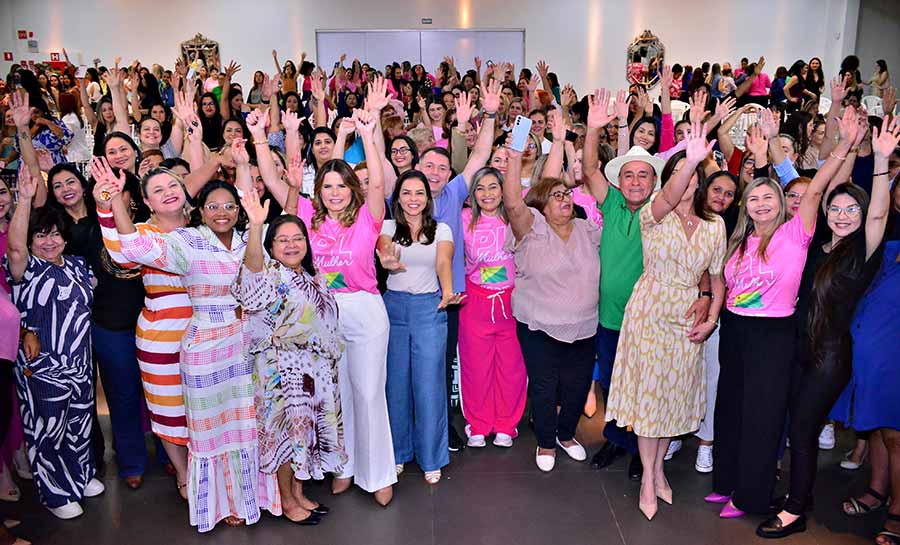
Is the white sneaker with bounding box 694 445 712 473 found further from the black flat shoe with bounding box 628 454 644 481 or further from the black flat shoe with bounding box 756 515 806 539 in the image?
the black flat shoe with bounding box 756 515 806 539

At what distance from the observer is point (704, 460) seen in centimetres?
387

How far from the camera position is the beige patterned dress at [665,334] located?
3.33 metres

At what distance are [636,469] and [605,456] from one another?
190 mm

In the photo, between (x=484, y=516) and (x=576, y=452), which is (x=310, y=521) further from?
(x=576, y=452)

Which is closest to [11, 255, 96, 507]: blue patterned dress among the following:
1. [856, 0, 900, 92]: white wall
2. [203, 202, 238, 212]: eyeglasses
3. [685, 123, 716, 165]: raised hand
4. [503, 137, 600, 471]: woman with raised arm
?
[203, 202, 238, 212]: eyeglasses

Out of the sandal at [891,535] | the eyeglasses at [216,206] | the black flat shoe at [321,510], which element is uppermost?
the eyeglasses at [216,206]

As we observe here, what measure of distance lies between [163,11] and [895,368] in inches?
626

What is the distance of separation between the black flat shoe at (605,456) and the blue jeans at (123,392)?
2.44 meters

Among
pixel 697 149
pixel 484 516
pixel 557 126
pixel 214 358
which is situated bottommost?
pixel 484 516

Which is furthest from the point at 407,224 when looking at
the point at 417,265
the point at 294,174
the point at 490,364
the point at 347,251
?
the point at 490,364

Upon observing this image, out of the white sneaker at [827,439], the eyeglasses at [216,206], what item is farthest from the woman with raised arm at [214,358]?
the white sneaker at [827,439]

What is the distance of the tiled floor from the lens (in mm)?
3287

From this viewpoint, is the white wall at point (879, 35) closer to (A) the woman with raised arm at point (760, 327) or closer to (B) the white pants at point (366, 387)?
(A) the woman with raised arm at point (760, 327)

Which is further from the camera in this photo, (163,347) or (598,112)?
(598,112)
